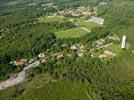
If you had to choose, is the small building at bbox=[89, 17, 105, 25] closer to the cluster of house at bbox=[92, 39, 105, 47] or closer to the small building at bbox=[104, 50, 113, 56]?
the cluster of house at bbox=[92, 39, 105, 47]

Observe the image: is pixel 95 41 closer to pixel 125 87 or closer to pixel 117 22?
pixel 117 22

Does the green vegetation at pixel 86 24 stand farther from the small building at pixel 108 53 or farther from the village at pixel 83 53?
the small building at pixel 108 53

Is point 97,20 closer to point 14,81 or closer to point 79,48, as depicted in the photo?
point 79,48

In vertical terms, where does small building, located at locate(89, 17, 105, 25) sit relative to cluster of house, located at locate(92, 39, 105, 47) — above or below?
below

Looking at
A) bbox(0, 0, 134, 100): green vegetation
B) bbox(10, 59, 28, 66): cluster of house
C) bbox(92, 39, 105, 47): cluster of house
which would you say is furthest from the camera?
bbox(92, 39, 105, 47): cluster of house

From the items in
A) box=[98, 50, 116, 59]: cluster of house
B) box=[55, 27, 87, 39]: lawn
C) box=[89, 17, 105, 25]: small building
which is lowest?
box=[89, 17, 105, 25]: small building

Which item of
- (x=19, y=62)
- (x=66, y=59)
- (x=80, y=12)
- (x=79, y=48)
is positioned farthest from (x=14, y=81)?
(x=80, y=12)

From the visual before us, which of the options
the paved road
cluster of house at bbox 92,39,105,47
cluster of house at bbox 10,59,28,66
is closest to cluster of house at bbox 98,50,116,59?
cluster of house at bbox 92,39,105,47

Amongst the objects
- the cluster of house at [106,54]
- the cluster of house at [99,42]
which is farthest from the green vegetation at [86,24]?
the cluster of house at [106,54]
